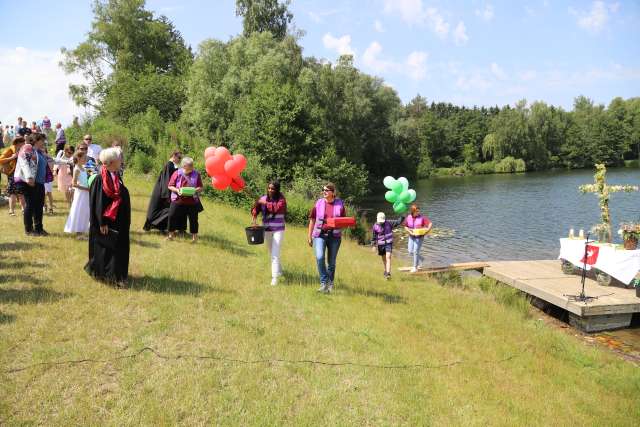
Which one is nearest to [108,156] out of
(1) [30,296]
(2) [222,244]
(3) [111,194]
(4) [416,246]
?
(3) [111,194]

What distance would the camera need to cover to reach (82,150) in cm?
1021

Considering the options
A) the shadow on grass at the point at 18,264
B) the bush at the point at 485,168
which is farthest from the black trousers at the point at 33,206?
the bush at the point at 485,168

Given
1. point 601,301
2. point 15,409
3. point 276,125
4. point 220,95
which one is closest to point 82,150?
point 15,409

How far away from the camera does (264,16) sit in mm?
42688

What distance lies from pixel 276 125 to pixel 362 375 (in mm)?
27151

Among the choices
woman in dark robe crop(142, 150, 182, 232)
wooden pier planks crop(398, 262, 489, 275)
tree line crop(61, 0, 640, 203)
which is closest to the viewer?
woman in dark robe crop(142, 150, 182, 232)

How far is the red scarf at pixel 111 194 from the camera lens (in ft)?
24.0

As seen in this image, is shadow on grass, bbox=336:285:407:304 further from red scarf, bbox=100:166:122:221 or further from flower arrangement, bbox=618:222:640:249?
flower arrangement, bbox=618:222:640:249

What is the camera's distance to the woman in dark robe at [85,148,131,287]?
7.31 metres

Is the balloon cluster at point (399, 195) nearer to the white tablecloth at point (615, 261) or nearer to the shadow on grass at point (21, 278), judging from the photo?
the white tablecloth at point (615, 261)

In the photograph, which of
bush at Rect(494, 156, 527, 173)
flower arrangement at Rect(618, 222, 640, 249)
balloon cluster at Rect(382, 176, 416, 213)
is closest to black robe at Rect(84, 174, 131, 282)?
balloon cluster at Rect(382, 176, 416, 213)

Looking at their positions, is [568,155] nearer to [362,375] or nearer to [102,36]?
[102,36]

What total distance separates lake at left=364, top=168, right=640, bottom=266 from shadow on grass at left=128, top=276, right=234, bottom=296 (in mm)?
14650

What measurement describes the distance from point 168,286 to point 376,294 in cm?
447
